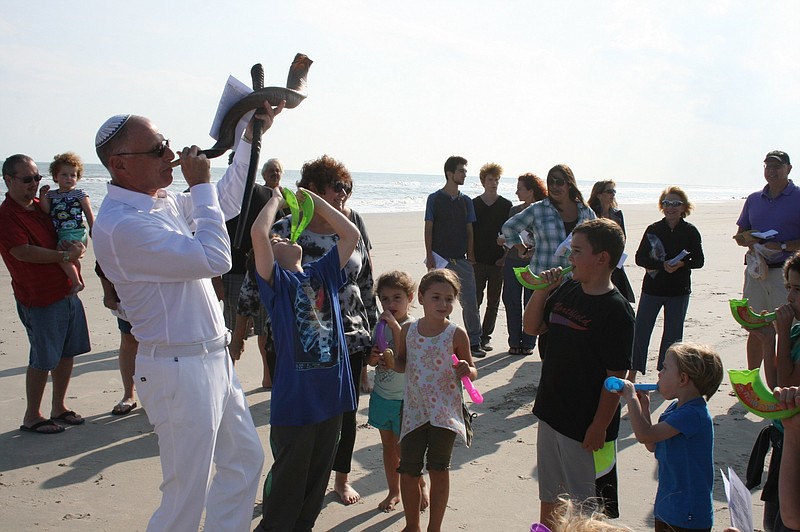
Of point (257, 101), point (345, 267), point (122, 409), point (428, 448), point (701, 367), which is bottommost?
point (122, 409)

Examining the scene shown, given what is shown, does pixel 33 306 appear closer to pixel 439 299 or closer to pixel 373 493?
pixel 373 493

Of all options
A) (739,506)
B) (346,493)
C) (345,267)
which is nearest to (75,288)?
(345,267)

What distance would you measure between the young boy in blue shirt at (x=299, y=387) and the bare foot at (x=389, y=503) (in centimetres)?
78

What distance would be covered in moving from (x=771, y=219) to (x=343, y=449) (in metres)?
4.90

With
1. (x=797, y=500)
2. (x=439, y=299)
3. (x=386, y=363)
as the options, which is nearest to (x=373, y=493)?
(x=386, y=363)

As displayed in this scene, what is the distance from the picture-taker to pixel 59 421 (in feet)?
18.5

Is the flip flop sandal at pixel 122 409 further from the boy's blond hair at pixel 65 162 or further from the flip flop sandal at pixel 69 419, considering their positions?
the boy's blond hair at pixel 65 162

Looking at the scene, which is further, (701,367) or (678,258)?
(678,258)

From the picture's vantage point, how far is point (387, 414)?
14.3ft

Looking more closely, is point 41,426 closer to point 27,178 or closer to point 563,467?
point 27,178

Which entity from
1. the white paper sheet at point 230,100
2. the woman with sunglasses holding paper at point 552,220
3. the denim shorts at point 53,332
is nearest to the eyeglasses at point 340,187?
the white paper sheet at point 230,100

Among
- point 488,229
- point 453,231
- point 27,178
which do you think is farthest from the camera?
point 488,229

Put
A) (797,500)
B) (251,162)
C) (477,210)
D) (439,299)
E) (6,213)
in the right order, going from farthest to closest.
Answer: (477,210) → (6,213) → (439,299) → (251,162) → (797,500)

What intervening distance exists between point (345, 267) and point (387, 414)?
37.3 inches
